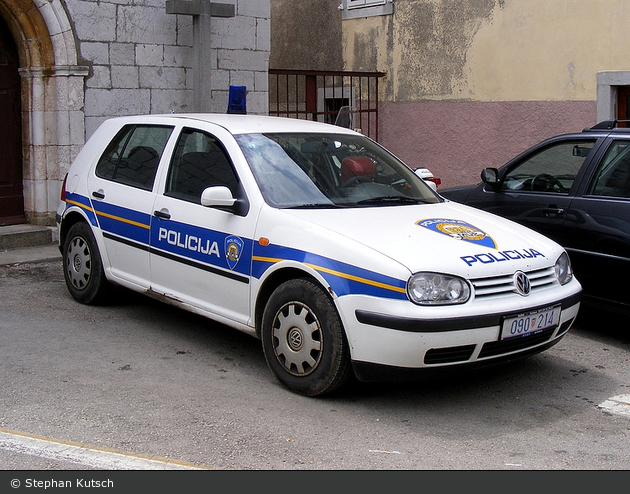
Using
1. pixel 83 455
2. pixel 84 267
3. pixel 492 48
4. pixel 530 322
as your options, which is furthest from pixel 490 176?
pixel 492 48

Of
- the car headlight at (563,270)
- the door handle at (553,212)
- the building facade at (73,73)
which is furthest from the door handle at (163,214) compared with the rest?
the building facade at (73,73)

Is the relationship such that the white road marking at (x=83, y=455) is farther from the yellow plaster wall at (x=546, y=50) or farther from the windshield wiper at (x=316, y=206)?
the yellow plaster wall at (x=546, y=50)

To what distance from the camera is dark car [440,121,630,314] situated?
6.23m

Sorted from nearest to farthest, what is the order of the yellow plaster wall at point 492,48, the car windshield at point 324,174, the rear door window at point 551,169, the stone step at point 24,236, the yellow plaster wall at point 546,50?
the car windshield at point 324,174 → the rear door window at point 551,169 → the stone step at point 24,236 → the yellow plaster wall at point 546,50 → the yellow plaster wall at point 492,48

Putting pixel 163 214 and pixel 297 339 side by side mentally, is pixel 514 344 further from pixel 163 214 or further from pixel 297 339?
pixel 163 214

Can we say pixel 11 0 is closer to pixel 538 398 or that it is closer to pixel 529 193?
pixel 529 193

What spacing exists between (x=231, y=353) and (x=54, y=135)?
5.32 metres

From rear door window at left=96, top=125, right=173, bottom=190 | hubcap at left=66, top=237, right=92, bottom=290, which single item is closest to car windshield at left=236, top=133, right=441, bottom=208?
rear door window at left=96, top=125, right=173, bottom=190

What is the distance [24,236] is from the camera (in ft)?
32.0

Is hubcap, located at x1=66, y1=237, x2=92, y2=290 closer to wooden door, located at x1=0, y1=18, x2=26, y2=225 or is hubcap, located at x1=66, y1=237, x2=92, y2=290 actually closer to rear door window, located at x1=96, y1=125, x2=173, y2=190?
rear door window, located at x1=96, y1=125, x2=173, y2=190

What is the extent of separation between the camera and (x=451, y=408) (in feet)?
16.2

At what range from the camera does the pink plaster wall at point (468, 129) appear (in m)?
12.1

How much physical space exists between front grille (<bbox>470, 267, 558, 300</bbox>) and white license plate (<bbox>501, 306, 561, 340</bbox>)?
144mm

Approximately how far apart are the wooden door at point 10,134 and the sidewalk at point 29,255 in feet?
2.58
